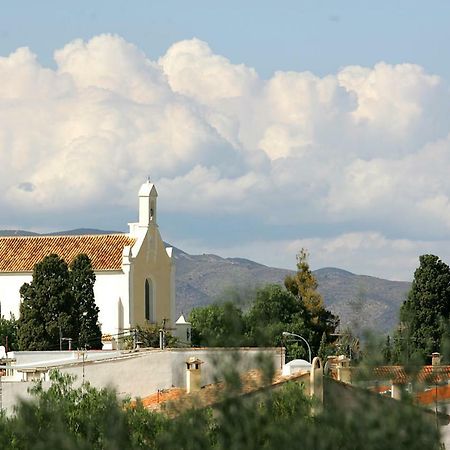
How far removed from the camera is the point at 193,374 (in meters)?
30.4

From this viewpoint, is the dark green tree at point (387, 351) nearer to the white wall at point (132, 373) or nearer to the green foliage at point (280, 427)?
the green foliage at point (280, 427)

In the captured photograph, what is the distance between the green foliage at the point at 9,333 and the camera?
90.7 meters

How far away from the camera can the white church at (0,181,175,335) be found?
101812 mm

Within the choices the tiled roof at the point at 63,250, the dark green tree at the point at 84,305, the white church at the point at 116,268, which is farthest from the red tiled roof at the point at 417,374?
the tiled roof at the point at 63,250

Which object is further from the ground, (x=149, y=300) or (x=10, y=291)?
(x=10, y=291)

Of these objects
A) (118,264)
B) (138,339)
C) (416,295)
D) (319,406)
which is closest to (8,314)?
(118,264)

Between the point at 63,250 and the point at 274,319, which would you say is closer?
the point at 274,319

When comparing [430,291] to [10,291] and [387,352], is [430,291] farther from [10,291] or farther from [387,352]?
→ [387,352]

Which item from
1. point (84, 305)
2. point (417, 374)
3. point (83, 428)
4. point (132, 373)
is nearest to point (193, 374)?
point (83, 428)

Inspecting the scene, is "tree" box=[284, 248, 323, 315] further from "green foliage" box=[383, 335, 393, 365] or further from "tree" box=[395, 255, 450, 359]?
"green foliage" box=[383, 335, 393, 365]

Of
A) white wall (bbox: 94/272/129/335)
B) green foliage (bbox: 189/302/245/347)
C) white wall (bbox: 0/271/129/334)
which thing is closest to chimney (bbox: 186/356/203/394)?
green foliage (bbox: 189/302/245/347)

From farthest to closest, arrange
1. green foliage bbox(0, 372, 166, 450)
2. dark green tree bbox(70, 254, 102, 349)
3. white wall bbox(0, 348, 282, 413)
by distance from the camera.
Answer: dark green tree bbox(70, 254, 102, 349)
white wall bbox(0, 348, 282, 413)
green foliage bbox(0, 372, 166, 450)

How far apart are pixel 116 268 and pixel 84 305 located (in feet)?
46.0

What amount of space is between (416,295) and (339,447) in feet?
241
